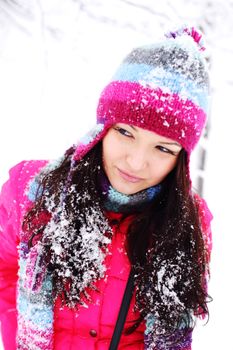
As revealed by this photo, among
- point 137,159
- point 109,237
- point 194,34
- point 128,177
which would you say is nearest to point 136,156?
point 137,159

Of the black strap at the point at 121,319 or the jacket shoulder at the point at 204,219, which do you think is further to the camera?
the jacket shoulder at the point at 204,219

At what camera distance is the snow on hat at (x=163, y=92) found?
1.28 metres

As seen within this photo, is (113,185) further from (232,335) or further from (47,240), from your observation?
(232,335)

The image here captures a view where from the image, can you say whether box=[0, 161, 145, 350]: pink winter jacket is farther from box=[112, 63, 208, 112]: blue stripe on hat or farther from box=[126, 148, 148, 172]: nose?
box=[112, 63, 208, 112]: blue stripe on hat

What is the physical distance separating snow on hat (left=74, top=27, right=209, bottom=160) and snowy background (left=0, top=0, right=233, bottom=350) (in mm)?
3287

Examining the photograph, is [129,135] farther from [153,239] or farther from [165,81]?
[153,239]

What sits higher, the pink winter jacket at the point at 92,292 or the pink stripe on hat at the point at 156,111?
the pink stripe on hat at the point at 156,111

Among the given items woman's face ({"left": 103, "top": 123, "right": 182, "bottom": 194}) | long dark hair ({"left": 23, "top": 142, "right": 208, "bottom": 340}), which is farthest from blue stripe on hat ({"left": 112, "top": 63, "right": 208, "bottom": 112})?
long dark hair ({"left": 23, "top": 142, "right": 208, "bottom": 340})

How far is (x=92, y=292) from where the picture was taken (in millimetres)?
1545

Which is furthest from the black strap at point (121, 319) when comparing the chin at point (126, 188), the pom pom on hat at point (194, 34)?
the pom pom on hat at point (194, 34)

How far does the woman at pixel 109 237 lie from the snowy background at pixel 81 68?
9.38ft

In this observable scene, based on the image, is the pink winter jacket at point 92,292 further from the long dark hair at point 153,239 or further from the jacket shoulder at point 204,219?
the jacket shoulder at point 204,219

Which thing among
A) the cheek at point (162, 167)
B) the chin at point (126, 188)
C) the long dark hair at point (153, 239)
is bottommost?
the long dark hair at point (153, 239)

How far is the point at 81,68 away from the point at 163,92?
4404mm
